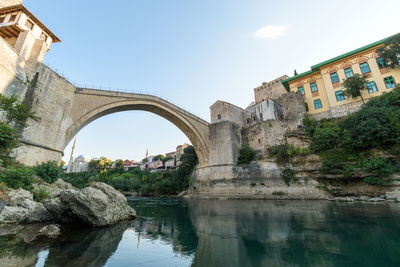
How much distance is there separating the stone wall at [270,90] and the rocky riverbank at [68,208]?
1159 inches

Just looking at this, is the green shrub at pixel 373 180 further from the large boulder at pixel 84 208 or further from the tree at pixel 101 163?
the tree at pixel 101 163

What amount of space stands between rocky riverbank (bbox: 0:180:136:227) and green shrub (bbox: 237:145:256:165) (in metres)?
15.6

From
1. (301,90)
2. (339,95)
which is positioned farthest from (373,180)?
(301,90)

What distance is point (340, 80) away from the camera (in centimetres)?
1708

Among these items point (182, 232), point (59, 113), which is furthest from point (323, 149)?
point (59, 113)

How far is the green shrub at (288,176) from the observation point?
14.9m

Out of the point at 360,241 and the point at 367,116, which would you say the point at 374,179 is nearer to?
the point at 367,116

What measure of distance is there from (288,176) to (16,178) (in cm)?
1731

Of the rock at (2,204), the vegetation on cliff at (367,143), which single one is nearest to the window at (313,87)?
the vegetation on cliff at (367,143)

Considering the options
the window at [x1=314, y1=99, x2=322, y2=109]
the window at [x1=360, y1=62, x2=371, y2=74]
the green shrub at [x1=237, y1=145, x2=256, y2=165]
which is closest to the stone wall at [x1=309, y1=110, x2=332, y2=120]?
the window at [x1=314, y1=99, x2=322, y2=109]

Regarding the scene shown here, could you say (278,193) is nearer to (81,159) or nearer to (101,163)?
(101,163)

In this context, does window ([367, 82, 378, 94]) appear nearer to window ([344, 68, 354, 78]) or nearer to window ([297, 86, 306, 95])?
window ([344, 68, 354, 78])

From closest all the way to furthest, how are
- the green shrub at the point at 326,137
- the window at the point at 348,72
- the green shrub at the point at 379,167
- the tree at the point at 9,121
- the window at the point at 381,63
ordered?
1. the tree at the point at 9,121
2. the green shrub at the point at 379,167
3. the green shrub at the point at 326,137
4. the window at the point at 381,63
5. the window at the point at 348,72

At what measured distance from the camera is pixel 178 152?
5053 cm
